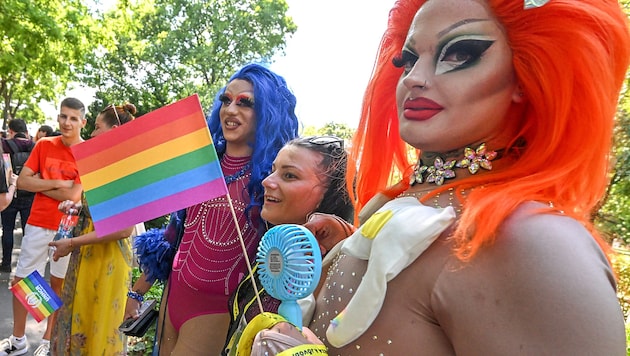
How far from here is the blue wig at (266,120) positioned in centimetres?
220

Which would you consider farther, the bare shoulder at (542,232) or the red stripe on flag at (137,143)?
the red stripe on flag at (137,143)

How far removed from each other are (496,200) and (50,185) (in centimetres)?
416

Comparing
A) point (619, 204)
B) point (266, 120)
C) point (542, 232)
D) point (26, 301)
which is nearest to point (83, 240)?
point (26, 301)

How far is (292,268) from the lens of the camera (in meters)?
1.14

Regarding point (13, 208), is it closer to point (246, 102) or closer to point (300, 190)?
point (246, 102)

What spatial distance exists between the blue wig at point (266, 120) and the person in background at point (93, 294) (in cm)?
123

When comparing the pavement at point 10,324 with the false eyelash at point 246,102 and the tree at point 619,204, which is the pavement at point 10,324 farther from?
the tree at point 619,204

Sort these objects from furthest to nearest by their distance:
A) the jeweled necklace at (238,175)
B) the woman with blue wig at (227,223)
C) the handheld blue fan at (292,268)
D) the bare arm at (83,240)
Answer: the bare arm at (83,240), the jeweled necklace at (238,175), the woman with blue wig at (227,223), the handheld blue fan at (292,268)

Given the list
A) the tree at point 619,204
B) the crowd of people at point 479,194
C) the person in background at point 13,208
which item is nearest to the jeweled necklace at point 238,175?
the crowd of people at point 479,194

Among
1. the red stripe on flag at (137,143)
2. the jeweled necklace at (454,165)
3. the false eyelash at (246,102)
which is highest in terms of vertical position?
the false eyelash at (246,102)

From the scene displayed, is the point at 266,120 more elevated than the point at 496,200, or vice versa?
the point at 266,120

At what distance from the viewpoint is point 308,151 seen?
6.28 feet

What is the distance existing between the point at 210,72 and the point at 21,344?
20.3m

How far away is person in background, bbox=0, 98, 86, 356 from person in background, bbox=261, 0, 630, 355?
3.68 meters
